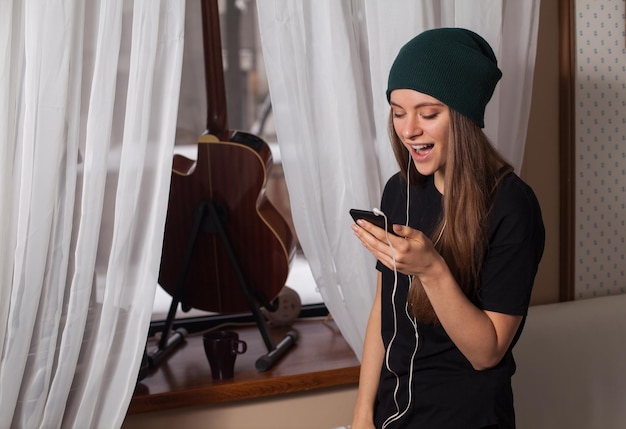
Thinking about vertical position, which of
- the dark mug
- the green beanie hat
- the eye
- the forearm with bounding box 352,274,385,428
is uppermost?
the green beanie hat

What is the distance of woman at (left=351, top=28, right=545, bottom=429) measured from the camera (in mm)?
1226

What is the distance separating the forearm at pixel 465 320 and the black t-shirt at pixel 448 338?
31 millimetres

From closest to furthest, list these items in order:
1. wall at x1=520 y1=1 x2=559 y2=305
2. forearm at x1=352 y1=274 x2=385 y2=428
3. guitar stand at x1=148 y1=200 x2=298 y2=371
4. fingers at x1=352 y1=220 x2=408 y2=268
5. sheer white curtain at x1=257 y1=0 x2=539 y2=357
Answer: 1. fingers at x1=352 y1=220 x2=408 y2=268
2. forearm at x1=352 y1=274 x2=385 y2=428
3. sheer white curtain at x1=257 y1=0 x2=539 y2=357
4. guitar stand at x1=148 y1=200 x2=298 y2=371
5. wall at x1=520 y1=1 x2=559 y2=305

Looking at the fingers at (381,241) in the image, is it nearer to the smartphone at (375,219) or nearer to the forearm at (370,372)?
the smartphone at (375,219)

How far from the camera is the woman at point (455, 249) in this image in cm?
123

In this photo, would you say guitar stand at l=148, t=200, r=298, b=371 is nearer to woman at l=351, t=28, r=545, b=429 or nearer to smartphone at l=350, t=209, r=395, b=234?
woman at l=351, t=28, r=545, b=429

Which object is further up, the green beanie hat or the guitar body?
the green beanie hat

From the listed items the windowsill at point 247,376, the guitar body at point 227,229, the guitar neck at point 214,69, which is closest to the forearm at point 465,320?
the windowsill at point 247,376

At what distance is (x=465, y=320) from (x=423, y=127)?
0.34 m

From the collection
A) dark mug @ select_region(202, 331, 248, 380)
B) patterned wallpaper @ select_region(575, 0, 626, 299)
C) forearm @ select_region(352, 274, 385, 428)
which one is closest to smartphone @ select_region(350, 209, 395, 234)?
forearm @ select_region(352, 274, 385, 428)

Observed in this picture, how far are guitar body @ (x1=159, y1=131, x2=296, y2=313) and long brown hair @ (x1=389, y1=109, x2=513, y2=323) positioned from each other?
80 centimetres

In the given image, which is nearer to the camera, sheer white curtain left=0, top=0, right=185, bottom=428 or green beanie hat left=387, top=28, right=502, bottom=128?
green beanie hat left=387, top=28, right=502, bottom=128

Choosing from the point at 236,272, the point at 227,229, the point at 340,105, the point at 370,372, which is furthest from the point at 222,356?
the point at 340,105

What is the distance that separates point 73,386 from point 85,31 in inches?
30.1
